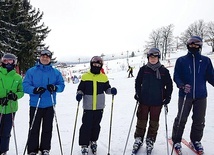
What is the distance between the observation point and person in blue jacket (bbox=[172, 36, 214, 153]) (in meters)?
3.92

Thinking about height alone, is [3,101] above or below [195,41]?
below

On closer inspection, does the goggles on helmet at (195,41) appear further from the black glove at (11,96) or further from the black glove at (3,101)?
the black glove at (3,101)

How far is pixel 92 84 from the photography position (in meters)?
4.05

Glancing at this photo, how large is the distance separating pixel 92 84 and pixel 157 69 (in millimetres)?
1213

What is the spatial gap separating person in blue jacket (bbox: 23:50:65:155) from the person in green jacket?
0.25 metres

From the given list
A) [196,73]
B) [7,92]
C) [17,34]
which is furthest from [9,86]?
[17,34]

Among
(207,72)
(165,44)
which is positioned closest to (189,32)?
(165,44)

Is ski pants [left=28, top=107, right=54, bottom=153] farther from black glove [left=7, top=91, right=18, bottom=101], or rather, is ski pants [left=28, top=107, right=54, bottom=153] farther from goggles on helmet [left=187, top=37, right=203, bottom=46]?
goggles on helmet [left=187, top=37, right=203, bottom=46]

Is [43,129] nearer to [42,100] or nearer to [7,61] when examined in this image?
[42,100]

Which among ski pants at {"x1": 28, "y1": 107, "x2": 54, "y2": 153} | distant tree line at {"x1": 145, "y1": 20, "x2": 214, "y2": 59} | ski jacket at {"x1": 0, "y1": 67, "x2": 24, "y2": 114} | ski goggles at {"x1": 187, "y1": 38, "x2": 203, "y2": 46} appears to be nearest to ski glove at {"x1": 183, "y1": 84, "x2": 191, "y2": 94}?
ski goggles at {"x1": 187, "y1": 38, "x2": 203, "y2": 46}

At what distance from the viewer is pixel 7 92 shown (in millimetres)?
3768

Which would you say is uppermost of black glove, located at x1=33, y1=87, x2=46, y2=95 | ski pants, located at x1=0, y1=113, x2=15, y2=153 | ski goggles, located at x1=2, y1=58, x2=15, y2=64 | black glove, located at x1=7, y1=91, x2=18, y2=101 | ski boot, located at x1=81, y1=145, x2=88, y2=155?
ski goggles, located at x1=2, y1=58, x2=15, y2=64

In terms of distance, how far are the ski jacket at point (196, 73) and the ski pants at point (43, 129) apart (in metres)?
2.36

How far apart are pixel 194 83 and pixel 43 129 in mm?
2773
